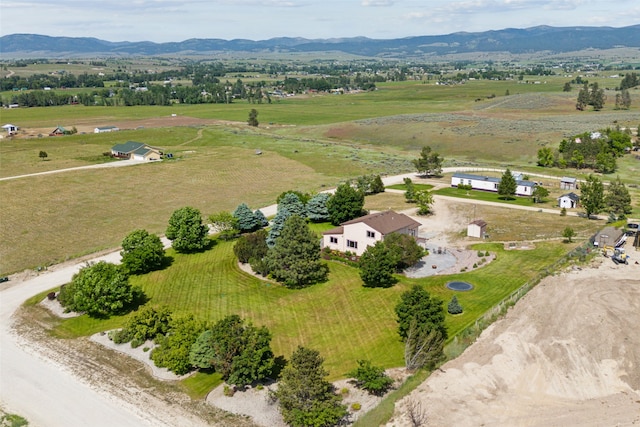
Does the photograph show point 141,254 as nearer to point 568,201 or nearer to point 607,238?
point 607,238

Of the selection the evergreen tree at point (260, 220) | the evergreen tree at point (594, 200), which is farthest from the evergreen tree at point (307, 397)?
the evergreen tree at point (594, 200)

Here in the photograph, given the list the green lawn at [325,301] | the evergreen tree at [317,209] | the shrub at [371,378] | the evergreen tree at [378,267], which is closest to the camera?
the shrub at [371,378]

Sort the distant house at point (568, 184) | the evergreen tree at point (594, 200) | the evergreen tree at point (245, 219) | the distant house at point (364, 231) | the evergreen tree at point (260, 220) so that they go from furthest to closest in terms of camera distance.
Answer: the distant house at point (568, 184)
the evergreen tree at point (594, 200)
the evergreen tree at point (260, 220)
the evergreen tree at point (245, 219)
the distant house at point (364, 231)

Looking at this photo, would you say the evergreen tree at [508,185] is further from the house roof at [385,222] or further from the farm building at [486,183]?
the house roof at [385,222]

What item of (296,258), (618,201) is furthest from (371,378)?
(618,201)

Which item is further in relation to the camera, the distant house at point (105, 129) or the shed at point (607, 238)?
the distant house at point (105, 129)

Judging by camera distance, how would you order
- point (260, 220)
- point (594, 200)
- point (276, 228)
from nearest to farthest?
point (276, 228)
point (260, 220)
point (594, 200)
